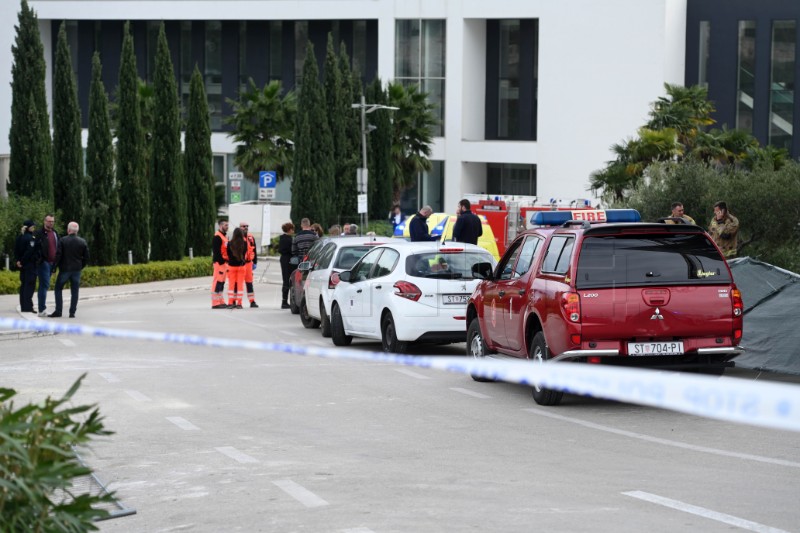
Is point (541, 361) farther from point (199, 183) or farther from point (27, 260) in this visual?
point (199, 183)

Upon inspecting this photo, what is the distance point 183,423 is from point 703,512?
562cm

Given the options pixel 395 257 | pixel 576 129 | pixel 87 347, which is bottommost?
pixel 87 347

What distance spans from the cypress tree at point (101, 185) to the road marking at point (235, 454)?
1100 inches

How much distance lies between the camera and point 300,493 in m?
8.91

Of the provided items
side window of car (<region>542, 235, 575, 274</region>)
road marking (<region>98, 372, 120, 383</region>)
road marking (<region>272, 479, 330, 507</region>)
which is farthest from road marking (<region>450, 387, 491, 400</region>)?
road marking (<region>272, 479, 330, 507</region>)

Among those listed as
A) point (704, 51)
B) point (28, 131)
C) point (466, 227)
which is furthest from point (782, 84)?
point (466, 227)

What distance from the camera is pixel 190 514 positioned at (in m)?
8.37

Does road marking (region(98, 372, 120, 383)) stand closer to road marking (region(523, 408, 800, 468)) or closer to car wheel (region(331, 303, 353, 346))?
car wheel (region(331, 303, 353, 346))

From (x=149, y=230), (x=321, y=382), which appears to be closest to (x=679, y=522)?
(x=321, y=382)

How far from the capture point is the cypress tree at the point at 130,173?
130 ft

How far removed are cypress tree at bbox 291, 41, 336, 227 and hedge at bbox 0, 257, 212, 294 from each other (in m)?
12.2

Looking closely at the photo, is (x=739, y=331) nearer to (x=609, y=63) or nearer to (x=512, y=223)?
(x=512, y=223)

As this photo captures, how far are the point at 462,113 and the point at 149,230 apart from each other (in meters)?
30.3

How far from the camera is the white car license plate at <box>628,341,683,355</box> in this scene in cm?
1270
